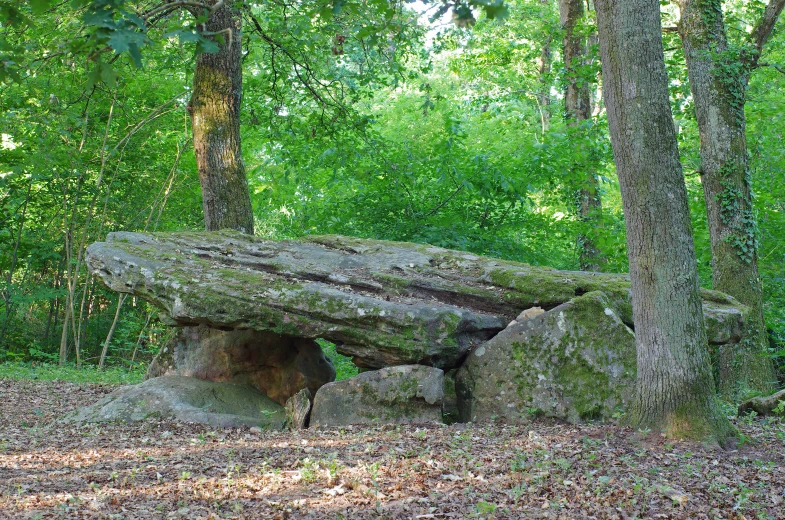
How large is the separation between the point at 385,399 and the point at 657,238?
3220mm

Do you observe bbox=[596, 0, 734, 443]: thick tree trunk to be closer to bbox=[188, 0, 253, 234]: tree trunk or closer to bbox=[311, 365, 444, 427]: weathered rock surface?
bbox=[311, 365, 444, 427]: weathered rock surface

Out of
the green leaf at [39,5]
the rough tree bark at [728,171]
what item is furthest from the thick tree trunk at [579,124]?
the green leaf at [39,5]

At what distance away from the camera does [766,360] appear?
1038 cm

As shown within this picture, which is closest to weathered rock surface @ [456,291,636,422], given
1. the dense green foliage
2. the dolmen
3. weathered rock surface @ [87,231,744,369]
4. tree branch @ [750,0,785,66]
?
the dolmen

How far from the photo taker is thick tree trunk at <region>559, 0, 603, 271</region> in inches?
535

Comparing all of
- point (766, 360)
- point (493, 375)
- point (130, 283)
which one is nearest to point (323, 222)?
point (130, 283)

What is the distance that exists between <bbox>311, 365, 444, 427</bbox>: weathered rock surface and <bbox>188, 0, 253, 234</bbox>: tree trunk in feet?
13.0

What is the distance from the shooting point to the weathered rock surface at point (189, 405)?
305 inches

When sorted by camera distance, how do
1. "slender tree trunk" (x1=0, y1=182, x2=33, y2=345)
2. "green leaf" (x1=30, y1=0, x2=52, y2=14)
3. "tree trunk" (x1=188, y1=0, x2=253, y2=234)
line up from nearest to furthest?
"green leaf" (x1=30, y1=0, x2=52, y2=14) < "tree trunk" (x1=188, y1=0, x2=253, y2=234) < "slender tree trunk" (x1=0, y1=182, x2=33, y2=345)

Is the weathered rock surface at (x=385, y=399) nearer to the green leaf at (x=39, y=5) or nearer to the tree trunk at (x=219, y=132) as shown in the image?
the tree trunk at (x=219, y=132)

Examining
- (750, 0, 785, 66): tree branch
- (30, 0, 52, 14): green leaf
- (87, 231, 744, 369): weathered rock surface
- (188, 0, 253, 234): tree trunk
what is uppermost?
(750, 0, 785, 66): tree branch

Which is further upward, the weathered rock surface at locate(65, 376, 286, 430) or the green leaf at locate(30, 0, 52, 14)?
the green leaf at locate(30, 0, 52, 14)

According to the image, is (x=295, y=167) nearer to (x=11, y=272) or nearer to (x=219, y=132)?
(x=219, y=132)

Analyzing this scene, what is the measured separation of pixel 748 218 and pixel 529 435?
647cm
